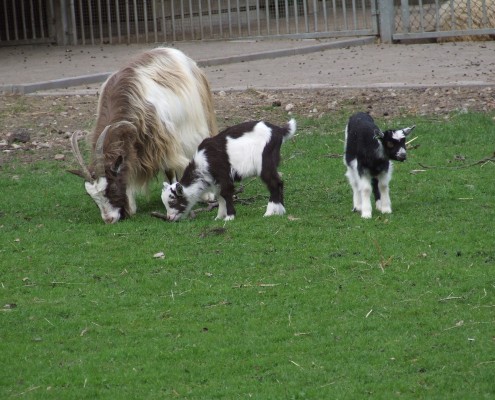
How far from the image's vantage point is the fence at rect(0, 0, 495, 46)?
61.7 feet

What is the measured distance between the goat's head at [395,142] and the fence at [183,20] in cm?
989

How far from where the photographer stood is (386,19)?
17844 mm

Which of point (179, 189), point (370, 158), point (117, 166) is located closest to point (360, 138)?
point (370, 158)

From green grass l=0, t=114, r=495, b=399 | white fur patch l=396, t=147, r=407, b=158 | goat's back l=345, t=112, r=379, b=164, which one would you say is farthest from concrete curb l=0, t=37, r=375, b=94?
white fur patch l=396, t=147, r=407, b=158

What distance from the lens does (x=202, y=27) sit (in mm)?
19891

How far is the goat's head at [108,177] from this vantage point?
9.38m

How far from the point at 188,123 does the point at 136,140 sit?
0.69 m

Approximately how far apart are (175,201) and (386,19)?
379 inches

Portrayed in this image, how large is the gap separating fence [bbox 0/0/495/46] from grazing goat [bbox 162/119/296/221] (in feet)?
31.2

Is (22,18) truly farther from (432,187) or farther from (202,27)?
(432,187)

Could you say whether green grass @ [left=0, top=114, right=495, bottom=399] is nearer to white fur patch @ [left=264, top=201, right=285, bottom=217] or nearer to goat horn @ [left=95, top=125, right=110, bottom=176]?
white fur patch @ [left=264, top=201, right=285, bottom=217]

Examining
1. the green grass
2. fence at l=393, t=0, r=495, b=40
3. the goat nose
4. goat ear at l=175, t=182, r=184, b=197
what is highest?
fence at l=393, t=0, r=495, b=40

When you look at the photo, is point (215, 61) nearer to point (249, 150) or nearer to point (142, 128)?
point (142, 128)

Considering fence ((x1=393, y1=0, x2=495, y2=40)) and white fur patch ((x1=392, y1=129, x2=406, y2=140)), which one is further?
fence ((x1=393, y1=0, x2=495, y2=40))
